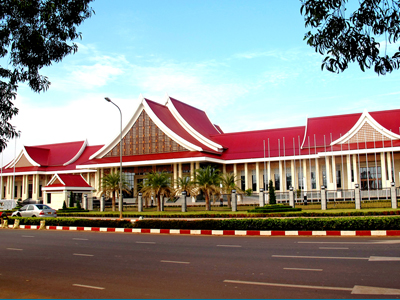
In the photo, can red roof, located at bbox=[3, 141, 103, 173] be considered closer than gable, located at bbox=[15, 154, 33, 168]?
Yes

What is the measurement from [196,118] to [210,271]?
3744cm

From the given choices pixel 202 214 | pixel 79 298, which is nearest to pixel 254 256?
pixel 79 298

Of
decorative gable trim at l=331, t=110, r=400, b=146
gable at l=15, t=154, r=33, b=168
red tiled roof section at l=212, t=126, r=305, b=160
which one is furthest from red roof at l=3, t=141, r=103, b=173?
decorative gable trim at l=331, t=110, r=400, b=146

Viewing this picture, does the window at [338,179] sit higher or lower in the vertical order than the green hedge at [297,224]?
higher

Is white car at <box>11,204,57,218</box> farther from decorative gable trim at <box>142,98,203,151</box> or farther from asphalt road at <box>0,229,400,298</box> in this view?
decorative gable trim at <box>142,98,203,151</box>

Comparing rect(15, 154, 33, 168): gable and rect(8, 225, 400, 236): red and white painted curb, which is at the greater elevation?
rect(15, 154, 33, 168): gable

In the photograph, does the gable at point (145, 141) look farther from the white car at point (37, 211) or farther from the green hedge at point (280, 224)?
the green hedge at point (280, 224)

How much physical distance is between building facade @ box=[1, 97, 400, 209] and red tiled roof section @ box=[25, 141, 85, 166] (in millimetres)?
10695

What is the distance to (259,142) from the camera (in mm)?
40438

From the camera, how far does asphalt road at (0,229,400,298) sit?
242 inches

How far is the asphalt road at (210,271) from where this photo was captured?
20.1ft

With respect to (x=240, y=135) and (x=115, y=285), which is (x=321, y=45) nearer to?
(x=115, y=285)

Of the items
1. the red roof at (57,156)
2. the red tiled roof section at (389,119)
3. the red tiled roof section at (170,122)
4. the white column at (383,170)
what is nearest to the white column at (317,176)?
the white column at (383,170)

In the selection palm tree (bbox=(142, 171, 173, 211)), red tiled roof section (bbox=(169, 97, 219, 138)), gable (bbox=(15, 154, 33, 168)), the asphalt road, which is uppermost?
red tiled roof section (bbox=(169, 97, 219, 138))
